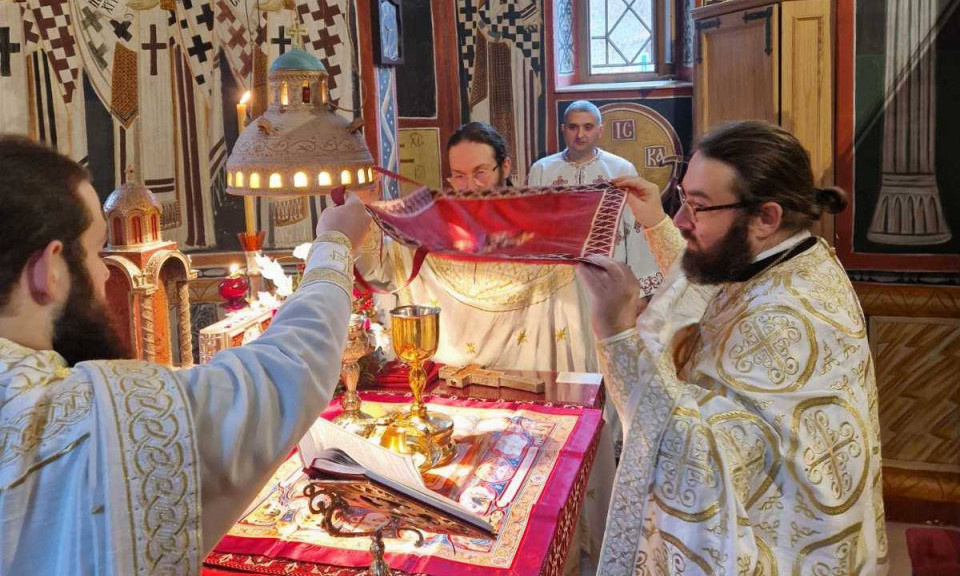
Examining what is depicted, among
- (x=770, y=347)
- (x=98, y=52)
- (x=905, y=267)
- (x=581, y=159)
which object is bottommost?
(x=905, y=267)

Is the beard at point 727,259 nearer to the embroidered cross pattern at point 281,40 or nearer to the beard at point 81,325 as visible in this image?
the beard at point 81,325

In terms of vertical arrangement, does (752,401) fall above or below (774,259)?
below

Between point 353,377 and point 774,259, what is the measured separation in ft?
4.81

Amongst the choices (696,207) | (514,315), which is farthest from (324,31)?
(696,207)

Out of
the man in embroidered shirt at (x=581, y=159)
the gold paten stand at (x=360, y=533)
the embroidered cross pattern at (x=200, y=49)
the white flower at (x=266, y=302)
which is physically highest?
the embroidered cross pattern at (x=200, y=49)

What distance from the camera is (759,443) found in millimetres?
1815

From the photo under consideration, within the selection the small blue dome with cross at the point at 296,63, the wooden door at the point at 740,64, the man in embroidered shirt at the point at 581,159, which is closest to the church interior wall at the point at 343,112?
the wooden door at the point at 740,64

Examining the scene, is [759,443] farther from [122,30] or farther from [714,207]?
[122,30]

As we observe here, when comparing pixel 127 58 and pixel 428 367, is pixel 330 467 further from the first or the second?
pixel 127 58

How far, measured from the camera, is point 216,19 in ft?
17.4

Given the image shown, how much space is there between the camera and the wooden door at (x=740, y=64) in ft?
15.4

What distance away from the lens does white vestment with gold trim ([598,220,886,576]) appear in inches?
71.3

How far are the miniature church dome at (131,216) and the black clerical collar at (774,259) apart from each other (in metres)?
2.08

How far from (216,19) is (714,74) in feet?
10.0
